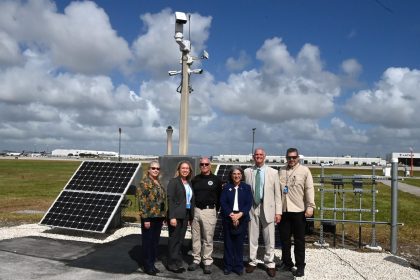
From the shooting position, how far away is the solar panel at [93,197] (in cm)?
921

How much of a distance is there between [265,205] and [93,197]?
4985mm

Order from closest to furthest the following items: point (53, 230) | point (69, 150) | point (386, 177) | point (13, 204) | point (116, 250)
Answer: point (116, 250)
point (386, 177)
point (53, 230)
point (13, 204)
point (69, 150)

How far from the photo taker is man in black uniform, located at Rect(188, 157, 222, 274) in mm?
6688

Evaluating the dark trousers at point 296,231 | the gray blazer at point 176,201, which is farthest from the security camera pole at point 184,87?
the dark trousers at point 296,231

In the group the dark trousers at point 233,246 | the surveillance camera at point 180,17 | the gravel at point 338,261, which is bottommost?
the gravel at point 338,261

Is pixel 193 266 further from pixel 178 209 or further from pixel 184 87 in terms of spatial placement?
pixel 184 87

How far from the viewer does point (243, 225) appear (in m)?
6.64

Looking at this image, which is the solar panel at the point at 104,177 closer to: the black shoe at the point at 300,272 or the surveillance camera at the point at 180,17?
the surveillance camera at the point at 180,17

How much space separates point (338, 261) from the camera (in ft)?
25.4

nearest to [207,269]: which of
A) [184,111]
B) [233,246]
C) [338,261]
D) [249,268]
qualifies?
[233,246]

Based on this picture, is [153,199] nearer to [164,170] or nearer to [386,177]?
[164,170]

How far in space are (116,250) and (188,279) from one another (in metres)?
2.29

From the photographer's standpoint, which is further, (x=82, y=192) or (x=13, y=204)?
(x=13, y=204)

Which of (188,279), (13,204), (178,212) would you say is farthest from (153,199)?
(13,204)
